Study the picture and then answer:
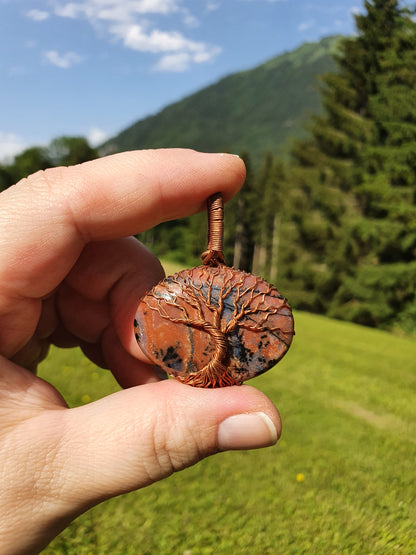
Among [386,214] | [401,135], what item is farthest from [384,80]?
[386,214]

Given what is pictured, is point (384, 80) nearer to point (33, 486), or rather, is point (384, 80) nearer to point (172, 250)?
point (33, 486)

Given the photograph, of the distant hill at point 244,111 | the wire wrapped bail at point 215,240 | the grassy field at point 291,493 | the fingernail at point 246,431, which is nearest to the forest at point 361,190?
the grassy field at point 291,493

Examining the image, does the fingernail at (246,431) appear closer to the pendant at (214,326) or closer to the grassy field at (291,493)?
the pendant at (214,326)

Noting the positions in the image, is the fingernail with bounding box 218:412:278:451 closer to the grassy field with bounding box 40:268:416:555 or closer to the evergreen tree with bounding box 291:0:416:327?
the grassy field with bounding box 40:268:416:555

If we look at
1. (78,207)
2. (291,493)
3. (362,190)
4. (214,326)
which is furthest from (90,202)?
(362,190)

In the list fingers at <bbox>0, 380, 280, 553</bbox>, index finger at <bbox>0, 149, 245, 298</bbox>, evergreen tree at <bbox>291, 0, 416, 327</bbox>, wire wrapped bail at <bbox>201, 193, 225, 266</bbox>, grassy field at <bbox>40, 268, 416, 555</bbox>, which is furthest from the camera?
evergreen tree at <bbox>291, 0, 416, 327</bbox>

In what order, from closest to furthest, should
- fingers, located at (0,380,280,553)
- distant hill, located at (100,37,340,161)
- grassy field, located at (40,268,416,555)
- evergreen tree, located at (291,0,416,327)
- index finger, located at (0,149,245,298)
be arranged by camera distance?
1. fingers, located at (0,380,280,553)
2. index finger, located at (0,149,245,298)
3. grassy field, located at (40,268,416,555)
4. evergreen tree, located at (291,0,416,327)
5. distant hill, located at (100,37,340,161)

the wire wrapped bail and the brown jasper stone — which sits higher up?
the wire wrapped bail

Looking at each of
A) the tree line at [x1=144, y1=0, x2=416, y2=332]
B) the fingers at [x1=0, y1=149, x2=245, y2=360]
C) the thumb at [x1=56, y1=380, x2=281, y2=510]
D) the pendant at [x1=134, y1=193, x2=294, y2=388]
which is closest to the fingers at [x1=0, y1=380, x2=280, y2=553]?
the thumb at [x1=56, y1=380, x2=281, y2=510]
